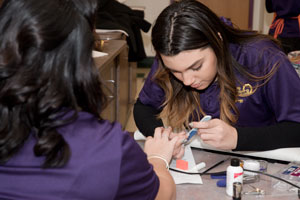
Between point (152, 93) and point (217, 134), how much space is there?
46 centimetres

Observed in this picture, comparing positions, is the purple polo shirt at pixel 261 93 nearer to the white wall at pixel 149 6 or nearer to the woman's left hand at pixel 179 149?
the woman's left hand at pixel 179 149

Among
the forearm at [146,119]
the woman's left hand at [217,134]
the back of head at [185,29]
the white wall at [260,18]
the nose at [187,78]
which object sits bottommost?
the white wall at [260,18]

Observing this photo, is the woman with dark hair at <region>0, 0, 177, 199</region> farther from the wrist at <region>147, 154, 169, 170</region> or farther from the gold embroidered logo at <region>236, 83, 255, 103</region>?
the gold embroidered logo at <region>236, 83, 255, 103</region>

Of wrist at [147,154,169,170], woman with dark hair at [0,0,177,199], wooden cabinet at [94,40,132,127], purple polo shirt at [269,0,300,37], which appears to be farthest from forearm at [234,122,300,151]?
purple polo shirt at [269,0,300,37]

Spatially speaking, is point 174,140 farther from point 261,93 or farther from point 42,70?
point 42,70

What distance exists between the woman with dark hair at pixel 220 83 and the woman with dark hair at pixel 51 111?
1.86 ft

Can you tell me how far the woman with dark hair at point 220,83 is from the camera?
57.0 inches

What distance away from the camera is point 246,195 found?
3.90 ft

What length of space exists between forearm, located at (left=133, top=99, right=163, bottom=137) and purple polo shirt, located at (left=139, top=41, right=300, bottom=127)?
4cm

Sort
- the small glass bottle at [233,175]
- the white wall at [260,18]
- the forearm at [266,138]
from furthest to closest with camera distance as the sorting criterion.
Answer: the white wall at [260,18] < the forearm at [266,138] < the small glass bottle at [233,175]

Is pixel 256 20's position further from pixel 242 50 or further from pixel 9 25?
pixel 9 25

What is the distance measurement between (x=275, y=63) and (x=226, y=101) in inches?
9.1

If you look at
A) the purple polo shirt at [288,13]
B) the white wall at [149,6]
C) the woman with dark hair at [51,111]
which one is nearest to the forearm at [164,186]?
the woman with dark hair at [51,111]

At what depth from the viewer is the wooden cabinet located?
2578mm
